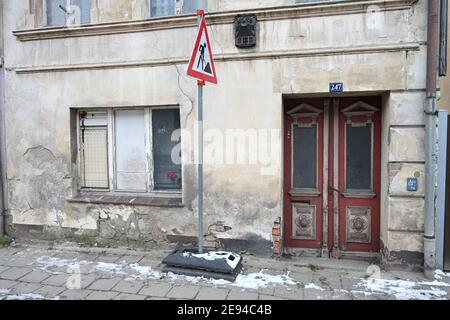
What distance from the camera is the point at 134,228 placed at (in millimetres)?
4922

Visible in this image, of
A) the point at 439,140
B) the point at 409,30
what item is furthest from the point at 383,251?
the point at 409,30

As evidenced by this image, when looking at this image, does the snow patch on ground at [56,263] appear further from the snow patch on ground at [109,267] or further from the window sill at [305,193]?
the window sill at [305,193]

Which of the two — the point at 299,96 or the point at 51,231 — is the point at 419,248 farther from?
the point at 51,231

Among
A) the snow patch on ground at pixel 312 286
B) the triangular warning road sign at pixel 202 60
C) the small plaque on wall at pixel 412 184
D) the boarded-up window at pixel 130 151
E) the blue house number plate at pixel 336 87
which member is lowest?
the snow patch on ground at pixel 312 286

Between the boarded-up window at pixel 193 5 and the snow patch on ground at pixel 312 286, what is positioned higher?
the boarded-up window at pixel 193 5

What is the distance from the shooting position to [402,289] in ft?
12.0

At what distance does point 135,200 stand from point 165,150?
0.88m

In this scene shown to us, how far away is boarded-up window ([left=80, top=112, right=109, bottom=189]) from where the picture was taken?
5.21 metres

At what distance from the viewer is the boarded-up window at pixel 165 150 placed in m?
4.95

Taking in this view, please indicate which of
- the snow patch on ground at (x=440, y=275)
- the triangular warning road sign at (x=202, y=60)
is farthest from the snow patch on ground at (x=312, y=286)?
the triangular warning road sign at (x=202, y=60)

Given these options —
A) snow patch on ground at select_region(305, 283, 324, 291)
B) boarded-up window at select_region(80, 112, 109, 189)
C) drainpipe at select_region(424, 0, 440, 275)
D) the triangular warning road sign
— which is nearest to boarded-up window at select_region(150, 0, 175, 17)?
the triangular warning road sign

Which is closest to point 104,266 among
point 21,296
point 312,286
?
point 21,296

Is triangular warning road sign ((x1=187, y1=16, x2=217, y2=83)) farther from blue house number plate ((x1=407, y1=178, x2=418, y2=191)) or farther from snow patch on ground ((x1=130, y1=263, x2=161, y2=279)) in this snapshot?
blue house number plate ((x1=407, y1=178, x2=418, y2=191))

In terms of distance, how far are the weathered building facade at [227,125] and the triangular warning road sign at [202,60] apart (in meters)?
0.67
